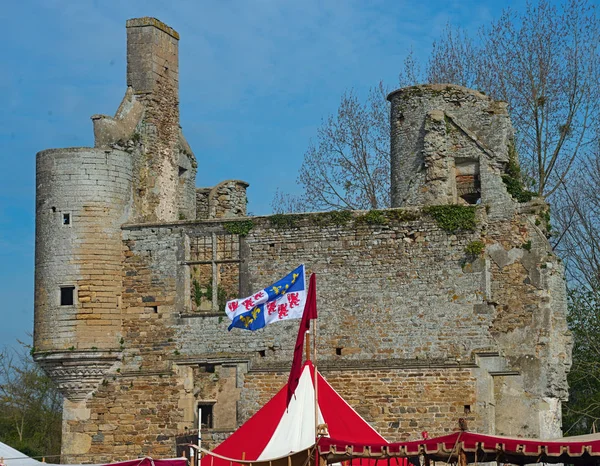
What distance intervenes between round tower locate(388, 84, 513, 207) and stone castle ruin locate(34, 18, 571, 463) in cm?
3

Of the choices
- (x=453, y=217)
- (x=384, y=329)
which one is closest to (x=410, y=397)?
(x=384, y=329)

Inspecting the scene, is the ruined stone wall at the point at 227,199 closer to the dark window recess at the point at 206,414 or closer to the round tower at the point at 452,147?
the round tower at the point at 452,147

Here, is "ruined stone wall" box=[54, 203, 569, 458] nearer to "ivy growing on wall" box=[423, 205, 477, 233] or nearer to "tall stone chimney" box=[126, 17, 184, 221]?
"ivy growing on wall" box=[423, 205, 477, 233]

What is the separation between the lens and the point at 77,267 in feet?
84.3

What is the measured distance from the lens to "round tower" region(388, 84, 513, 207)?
25250 mm

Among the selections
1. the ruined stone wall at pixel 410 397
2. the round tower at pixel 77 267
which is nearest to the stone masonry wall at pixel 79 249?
the round tower at pixel 77 267

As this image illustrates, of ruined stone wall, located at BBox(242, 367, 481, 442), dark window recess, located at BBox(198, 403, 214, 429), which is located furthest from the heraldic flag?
dark window recess, located at BBox(198, 403, 214, 429)

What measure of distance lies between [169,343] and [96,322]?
1.55 m

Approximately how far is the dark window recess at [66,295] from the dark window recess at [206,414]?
3430 mm

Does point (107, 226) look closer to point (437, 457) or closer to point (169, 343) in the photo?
point (169, 343)

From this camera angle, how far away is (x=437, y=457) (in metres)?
17.8

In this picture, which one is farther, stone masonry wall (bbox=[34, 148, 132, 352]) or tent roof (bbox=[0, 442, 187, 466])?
stone masonry wall (bbox=[34, 148, 132, 352])

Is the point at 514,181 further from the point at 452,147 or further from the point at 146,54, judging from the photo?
the point at 146,54

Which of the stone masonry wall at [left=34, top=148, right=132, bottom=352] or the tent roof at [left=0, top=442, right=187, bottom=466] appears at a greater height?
the stone masonry wall at [left=34, top=148, right=132, bottom=352]
